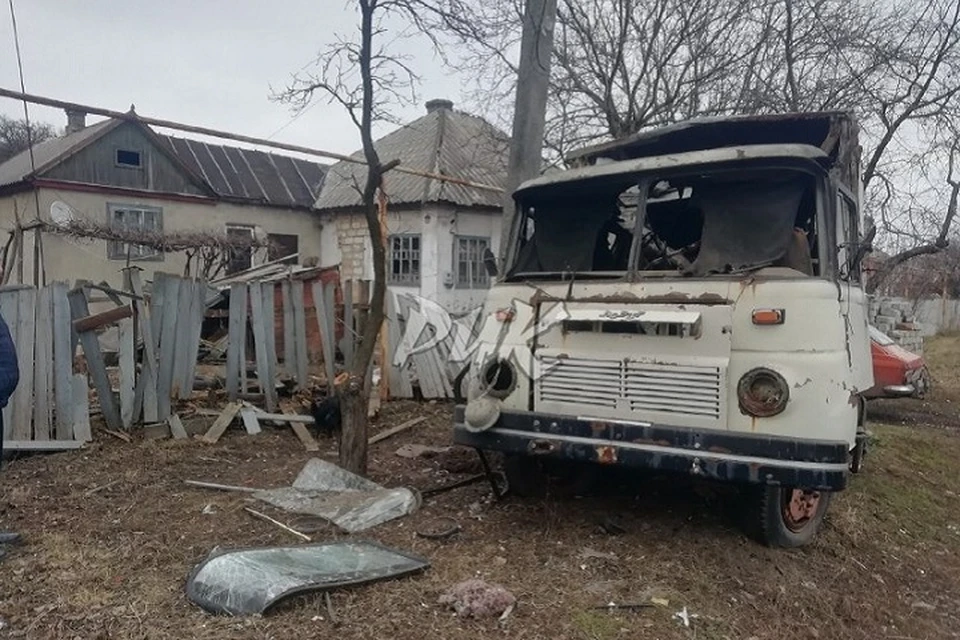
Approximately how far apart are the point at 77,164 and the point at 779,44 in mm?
17626

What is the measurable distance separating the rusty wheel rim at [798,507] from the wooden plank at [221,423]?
507 cm

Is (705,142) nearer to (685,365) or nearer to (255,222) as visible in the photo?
(685,365)

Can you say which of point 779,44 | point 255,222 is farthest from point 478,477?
point 255,222

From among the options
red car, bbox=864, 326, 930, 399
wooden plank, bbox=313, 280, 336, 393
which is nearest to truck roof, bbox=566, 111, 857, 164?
wooden plank, bbox=313, 280, 336, 393

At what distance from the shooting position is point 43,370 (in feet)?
21.0

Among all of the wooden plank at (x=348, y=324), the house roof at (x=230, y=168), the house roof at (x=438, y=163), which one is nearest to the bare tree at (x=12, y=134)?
the house roof at (x=230, y=168)

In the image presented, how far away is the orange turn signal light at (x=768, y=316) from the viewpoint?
4.00 meters

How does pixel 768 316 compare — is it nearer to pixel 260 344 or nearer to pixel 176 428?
pixel 176 428

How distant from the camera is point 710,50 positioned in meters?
13.1

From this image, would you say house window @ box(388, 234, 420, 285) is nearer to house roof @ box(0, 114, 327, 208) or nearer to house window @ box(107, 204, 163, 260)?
house roof @ box(0, 114, 327, 208)

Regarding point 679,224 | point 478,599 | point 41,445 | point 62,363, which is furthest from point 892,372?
point 41,445

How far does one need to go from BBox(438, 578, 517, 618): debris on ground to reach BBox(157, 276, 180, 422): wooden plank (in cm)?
451

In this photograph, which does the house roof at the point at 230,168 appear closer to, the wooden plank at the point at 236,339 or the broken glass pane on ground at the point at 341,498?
the wooden plank at the point at 236,339

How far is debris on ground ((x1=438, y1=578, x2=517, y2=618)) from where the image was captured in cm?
343
